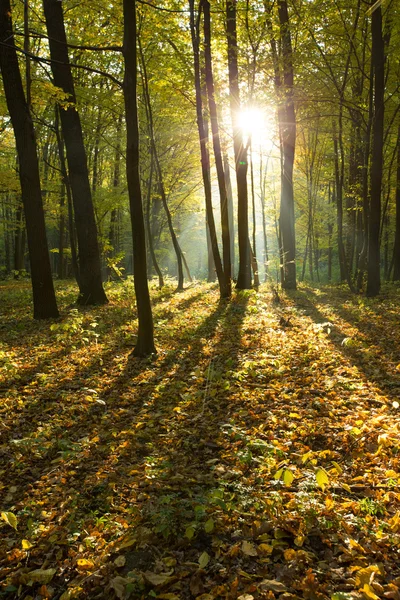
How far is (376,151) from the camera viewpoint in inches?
482

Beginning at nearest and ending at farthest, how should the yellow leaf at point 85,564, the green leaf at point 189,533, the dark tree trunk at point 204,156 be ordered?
the yellow leaf at point 85,564
the green leaf at point 189,533
the dark tree trunk at point 204,156

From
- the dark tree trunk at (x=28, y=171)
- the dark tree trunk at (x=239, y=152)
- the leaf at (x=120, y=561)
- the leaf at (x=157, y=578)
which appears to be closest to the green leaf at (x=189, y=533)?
the leaf at (x=157, y=578)

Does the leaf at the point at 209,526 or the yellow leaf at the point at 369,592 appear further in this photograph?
the leaf at the point at 209,526

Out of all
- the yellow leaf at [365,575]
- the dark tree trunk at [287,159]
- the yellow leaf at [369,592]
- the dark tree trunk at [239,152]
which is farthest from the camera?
the dark tree trunk at [287,159]

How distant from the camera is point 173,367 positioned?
714cm

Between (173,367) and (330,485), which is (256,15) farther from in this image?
(330,485)

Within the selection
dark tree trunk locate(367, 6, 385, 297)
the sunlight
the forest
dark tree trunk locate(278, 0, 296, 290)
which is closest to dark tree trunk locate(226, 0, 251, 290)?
the forest

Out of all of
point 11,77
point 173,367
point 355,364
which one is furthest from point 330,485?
point 11,77

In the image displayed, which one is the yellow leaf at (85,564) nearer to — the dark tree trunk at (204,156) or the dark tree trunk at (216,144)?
the dark tree trunk at (204,156)

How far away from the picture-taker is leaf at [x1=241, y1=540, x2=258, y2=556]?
112 inches

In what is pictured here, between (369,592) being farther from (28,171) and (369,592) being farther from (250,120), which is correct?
(250,120)

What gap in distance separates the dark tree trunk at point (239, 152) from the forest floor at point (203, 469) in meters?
5.11

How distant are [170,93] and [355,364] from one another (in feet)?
38.7

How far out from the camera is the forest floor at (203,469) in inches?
107
